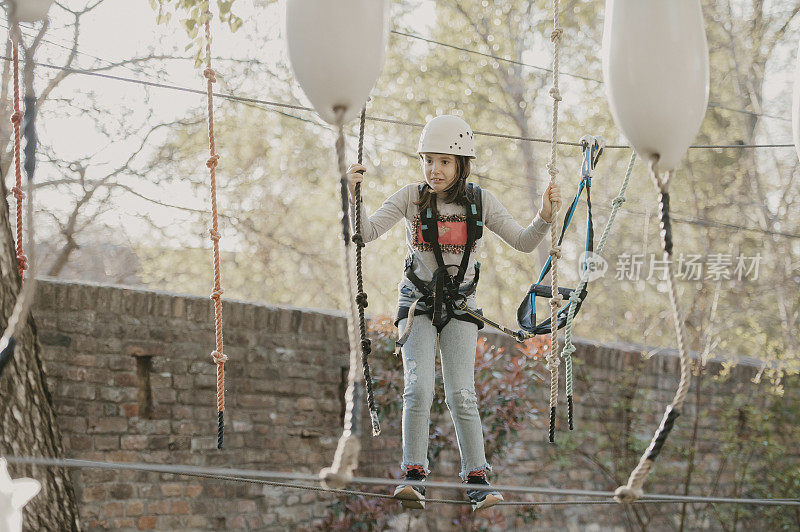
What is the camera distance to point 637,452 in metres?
7.84

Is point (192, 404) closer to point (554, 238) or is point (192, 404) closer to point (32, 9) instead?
point (554, 238)

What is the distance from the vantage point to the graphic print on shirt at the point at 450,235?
3.45 metres

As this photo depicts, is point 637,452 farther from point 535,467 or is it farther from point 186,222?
point 186,222

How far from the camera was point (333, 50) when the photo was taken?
2.09 metres

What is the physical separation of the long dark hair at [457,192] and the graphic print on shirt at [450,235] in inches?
2.4

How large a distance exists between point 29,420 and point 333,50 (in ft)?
7.41

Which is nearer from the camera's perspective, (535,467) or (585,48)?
(535,467)

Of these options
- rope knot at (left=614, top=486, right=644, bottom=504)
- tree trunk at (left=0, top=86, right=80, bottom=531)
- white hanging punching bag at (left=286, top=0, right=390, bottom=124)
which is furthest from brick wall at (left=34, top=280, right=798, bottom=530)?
rope knot at (left=614, top=486, right=644, bottom=504)

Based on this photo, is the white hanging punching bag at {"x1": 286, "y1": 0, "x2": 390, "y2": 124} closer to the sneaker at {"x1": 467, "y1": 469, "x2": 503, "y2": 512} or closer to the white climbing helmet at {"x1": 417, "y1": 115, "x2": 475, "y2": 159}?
the white climbing helmet at {"x1": 417, "y1": 115, "x2": 475, "y2": 159}

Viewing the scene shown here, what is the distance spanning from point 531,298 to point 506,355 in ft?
10.9

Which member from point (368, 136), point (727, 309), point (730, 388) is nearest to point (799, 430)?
point (730, 388)

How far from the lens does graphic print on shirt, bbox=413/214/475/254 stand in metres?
3.45

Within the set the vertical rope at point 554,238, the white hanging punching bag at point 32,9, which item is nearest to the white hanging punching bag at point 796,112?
the vertical rope at point 554,238

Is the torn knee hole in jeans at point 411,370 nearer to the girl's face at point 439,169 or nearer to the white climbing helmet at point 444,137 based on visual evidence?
the girl's face at point 439,169
